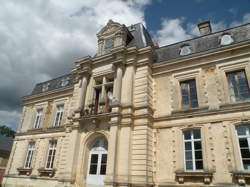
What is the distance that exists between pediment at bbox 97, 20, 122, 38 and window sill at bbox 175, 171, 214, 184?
924 centimetres

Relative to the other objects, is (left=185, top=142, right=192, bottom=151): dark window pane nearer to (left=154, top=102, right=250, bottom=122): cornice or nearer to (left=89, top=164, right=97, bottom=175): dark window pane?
(left=154, top=102, right=250, bottom=122): cornice

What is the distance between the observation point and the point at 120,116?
987 centimetres

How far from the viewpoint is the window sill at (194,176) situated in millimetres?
7744

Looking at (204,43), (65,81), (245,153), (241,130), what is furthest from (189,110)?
(65,81)

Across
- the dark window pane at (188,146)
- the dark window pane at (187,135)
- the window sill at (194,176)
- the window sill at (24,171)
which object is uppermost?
the dark window pane at (187,135)

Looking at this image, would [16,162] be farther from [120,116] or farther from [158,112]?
[158,112]

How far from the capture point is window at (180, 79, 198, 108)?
9742 mm

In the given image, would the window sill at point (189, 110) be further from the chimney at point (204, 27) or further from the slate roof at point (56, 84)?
the slate roof at point (56, 84)

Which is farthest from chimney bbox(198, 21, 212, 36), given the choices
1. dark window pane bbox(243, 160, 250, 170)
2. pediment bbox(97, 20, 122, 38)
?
dark window pane bbox(243, 160, 250, 170)

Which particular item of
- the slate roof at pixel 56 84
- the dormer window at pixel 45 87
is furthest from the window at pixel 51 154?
the dormer window at pixel 45 87

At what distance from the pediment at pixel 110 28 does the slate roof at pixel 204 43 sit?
3.10 m

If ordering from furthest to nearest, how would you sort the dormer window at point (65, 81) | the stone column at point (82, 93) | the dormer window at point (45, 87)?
the dormer window at point (45, 87) < the dormer window at point (65, 81) < the stone column at point (82, 93)

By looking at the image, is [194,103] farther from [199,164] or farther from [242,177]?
[242,177]

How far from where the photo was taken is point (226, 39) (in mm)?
10203
